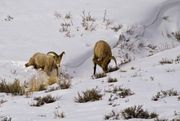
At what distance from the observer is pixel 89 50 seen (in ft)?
46.7

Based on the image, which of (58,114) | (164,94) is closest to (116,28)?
(164,94)

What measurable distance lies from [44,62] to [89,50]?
1.85 metres

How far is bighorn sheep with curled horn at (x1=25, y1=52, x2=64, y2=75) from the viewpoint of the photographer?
41.6ft

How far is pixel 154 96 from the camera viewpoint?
683cm

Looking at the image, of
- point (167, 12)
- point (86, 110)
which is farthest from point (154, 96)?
point (167, 12)

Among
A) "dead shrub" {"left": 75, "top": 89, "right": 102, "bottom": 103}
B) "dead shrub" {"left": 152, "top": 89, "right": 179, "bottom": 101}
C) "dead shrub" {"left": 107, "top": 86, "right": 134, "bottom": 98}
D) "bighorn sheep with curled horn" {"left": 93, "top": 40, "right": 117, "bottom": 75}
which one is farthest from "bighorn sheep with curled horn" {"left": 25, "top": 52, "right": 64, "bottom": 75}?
"dead shrub" {"left": 152, "top": 89, "right": 179, "bottom": 101}

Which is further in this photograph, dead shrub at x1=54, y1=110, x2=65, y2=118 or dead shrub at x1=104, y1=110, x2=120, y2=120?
dead shrub at x1=54, y1=110, x2=65, y2=118

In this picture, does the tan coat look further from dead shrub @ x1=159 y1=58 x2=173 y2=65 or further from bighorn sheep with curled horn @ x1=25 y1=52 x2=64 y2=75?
dead shrub @ x1=159 y1=58 x2=173 y2=65

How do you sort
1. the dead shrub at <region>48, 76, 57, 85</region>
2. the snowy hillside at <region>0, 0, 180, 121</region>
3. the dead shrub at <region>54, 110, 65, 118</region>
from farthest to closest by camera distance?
the dead shrub at <region>48, 76, 57, 85</region>
the snowy hillside at <region>0, 0, 180, 121</region>
the dead shrub at <region>54, 110, 65, 118</region>

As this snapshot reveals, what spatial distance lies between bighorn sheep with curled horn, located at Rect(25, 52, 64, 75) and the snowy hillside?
0.59 ft

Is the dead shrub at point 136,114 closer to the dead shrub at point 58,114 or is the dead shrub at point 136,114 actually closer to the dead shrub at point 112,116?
the dead shrub at point 112,116

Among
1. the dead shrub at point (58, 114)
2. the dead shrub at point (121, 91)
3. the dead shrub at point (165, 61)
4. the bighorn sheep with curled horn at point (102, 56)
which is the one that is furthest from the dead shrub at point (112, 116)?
the bighorn sheep with curled horn at point (102, 56)

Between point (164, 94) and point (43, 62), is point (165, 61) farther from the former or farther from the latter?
point (164, 94)

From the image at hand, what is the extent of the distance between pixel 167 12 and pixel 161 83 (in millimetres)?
8963
